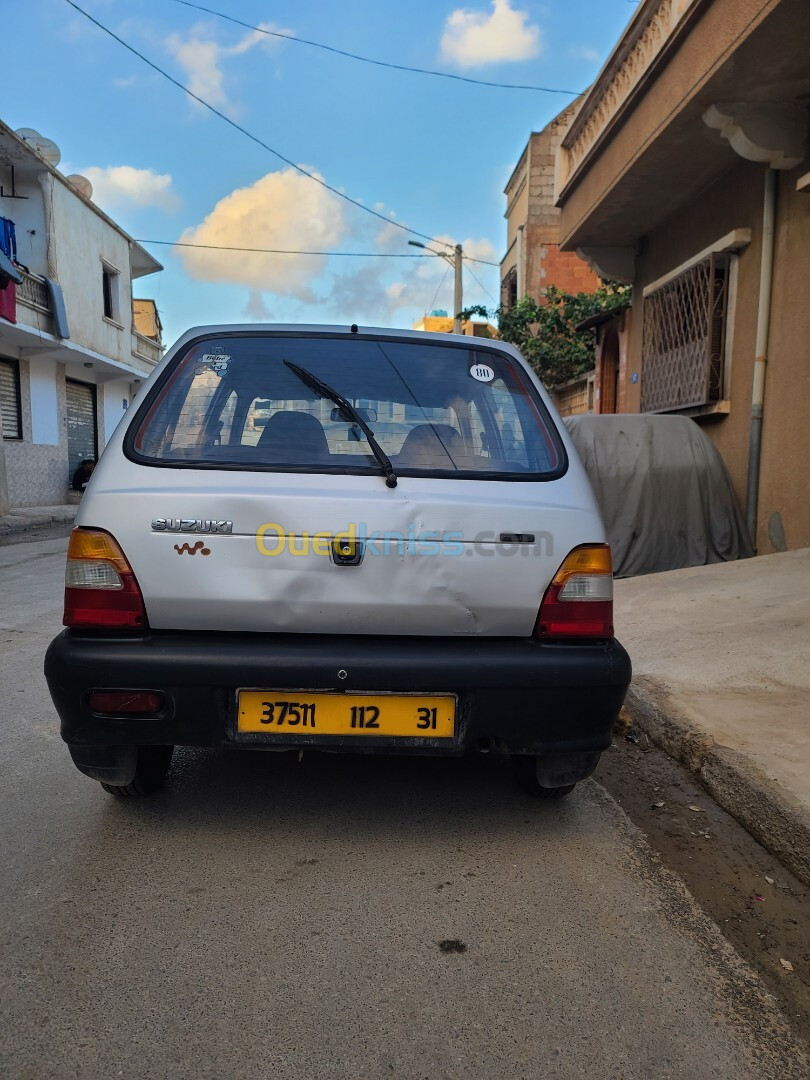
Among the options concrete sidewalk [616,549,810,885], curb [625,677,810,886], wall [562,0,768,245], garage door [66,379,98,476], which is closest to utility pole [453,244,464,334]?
garage door [66,379,98,476]

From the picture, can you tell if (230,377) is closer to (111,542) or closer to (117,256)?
(111,542)

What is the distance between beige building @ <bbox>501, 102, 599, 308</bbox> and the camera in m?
20.1

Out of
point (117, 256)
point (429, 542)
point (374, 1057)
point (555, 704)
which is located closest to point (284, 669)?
point (429, 542)

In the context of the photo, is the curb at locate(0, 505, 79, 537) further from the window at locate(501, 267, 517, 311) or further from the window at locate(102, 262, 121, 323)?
the window at locate(501, 267, 517, 311)

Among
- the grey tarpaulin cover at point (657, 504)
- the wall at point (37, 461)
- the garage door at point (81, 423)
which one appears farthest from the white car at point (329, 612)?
the garage door at point (81, 423)

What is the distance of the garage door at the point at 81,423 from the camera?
20.7m

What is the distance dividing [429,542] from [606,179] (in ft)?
26.3

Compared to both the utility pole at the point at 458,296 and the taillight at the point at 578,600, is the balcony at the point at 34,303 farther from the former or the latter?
the taillight at the point at 578,600

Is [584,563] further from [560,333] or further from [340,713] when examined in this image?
[560,333]

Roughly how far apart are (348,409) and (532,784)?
146cm

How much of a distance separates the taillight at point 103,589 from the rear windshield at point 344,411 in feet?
1.05

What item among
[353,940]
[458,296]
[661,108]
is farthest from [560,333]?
[353,940]

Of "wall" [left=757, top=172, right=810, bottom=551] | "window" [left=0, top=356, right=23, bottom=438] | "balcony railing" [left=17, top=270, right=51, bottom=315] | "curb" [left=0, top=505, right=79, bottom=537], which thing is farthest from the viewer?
"window" [left=0, top=356, right=23, bottom=438]

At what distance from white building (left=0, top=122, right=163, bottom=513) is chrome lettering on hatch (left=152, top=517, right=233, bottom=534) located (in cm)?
1349
